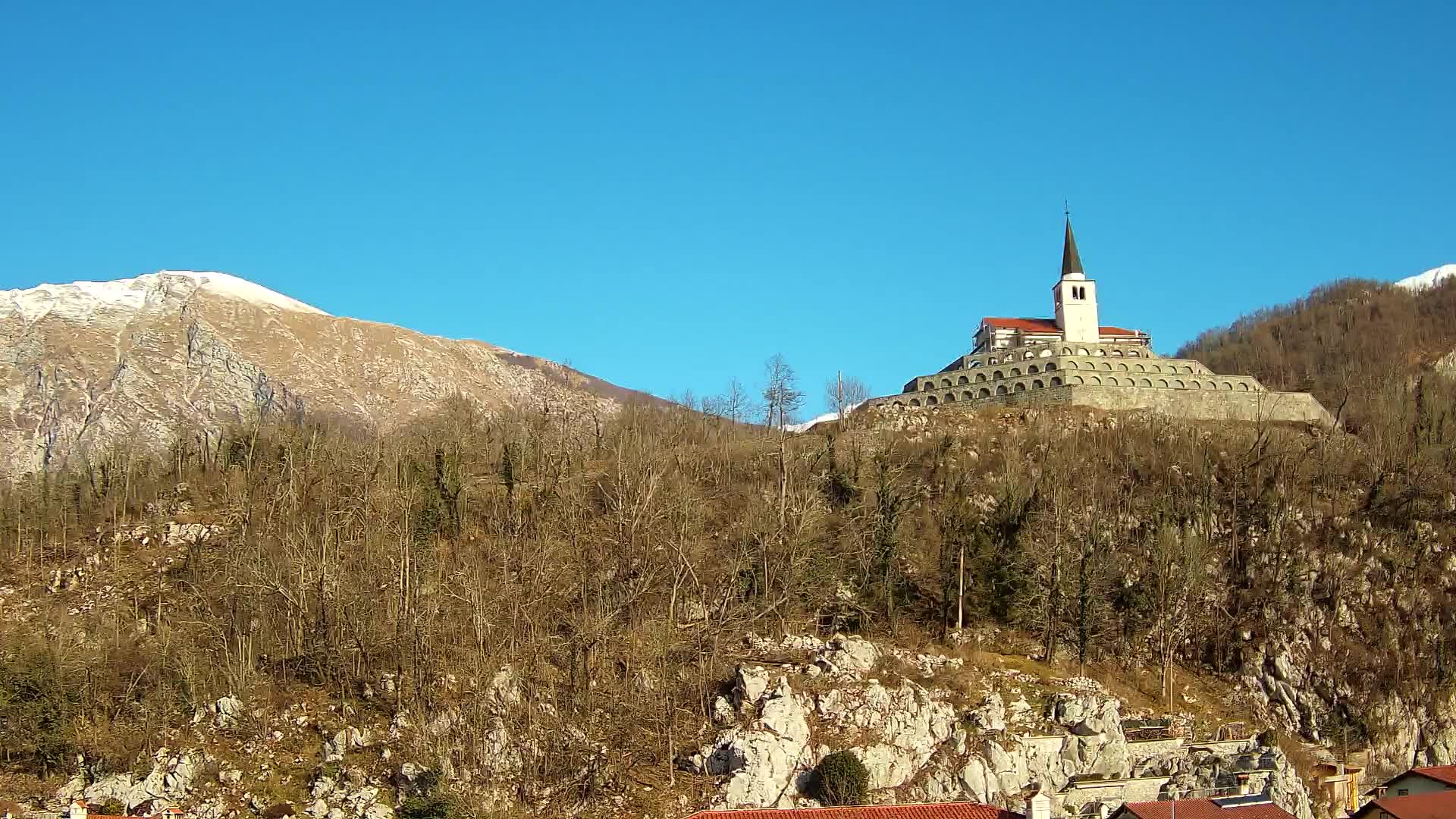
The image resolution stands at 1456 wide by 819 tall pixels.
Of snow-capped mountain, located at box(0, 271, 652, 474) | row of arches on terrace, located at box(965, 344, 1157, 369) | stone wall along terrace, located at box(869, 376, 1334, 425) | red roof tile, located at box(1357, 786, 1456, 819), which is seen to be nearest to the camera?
red roof tile, located at box(1357, 786, 1456, 819)

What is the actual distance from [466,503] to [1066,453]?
30.2m

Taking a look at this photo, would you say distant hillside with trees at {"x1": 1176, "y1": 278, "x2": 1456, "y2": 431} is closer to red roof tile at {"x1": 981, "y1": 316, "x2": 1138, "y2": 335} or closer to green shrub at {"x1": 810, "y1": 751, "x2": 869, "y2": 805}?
red roof tile at {"x1": 981, "y1": 316, "x2": 1138, "y2": 335}

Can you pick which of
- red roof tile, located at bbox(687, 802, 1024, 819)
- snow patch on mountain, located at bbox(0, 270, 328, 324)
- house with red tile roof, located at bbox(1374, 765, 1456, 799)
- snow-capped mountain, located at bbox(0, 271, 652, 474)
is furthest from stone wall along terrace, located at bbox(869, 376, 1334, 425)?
snow patch on mountain, located at bbox(0, 270, 328, 324)

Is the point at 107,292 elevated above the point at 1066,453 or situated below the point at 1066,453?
above

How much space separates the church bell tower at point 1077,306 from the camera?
97.1 m

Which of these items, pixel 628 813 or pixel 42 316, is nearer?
pixel 628 813

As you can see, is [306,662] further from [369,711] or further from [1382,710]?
[1382,710]

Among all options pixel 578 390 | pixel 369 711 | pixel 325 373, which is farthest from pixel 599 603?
pixel 325 373

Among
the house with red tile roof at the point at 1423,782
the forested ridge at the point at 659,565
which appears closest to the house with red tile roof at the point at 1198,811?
the house with red tile roof at the point at 1423,782

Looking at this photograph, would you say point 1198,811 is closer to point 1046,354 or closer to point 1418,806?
point 1418,806

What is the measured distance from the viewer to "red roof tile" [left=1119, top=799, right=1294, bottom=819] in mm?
38312

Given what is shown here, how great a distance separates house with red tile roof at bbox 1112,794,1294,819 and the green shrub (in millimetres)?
7760

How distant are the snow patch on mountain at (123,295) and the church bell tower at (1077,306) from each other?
77.3 m

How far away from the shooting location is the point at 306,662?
51.5 metres
